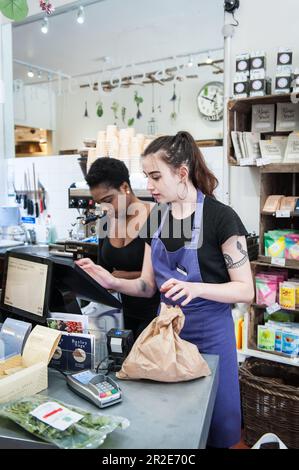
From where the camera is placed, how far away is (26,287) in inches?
59.4

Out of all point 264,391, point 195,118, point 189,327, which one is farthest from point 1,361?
point 195,118

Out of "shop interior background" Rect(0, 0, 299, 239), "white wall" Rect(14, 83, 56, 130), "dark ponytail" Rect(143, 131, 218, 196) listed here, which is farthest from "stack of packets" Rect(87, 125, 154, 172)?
"white wall" Rect(14, 83, 56, 130)

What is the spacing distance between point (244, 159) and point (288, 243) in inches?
24.9

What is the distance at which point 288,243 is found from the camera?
2.73 m

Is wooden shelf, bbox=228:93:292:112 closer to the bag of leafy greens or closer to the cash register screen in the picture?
the cash register screen

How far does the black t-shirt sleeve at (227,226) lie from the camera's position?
162 centimetres

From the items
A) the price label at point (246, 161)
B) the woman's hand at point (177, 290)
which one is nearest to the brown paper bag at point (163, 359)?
the woman's hand at point (177, 290)

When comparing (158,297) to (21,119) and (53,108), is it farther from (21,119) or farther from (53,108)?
(53,108)

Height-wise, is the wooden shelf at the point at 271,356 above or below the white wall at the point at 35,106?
below

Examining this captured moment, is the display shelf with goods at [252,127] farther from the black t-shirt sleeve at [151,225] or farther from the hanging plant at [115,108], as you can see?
the hanging plant at [115,108]

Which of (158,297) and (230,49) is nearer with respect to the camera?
(158,297)

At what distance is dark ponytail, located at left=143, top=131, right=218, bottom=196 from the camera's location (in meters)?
1.73

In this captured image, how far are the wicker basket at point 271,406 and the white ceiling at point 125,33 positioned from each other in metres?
3.18

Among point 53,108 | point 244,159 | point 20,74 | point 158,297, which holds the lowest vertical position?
point 158,297
